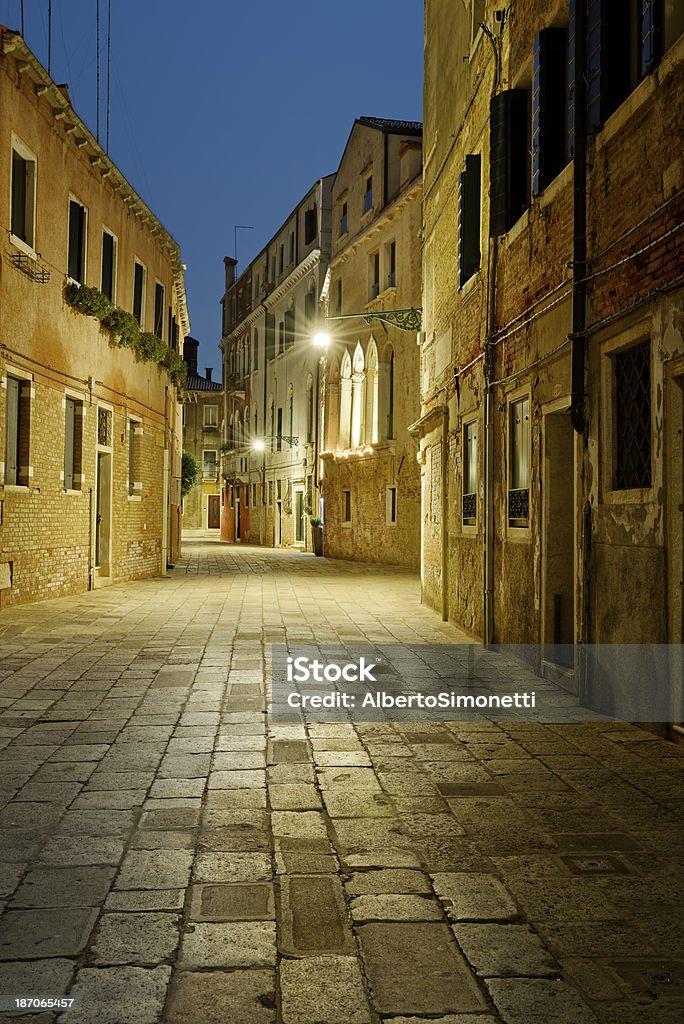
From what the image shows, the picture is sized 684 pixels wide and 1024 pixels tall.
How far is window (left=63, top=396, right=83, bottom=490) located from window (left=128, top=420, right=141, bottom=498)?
3039 mm

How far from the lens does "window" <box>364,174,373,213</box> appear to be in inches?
1073

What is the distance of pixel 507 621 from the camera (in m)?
9.50

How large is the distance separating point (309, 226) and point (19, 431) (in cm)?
2354

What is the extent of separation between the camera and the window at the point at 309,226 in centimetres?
3425

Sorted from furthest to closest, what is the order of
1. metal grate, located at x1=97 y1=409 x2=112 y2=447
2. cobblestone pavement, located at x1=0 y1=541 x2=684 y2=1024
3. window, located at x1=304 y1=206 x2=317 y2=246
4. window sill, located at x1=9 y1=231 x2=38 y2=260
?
window, located at x1=304 y1=206 x2=317 y2=246 < metal grate, located at x1=97 y1=409 x2=112 y2=447 < window sill, located at x1=9 y1=231 x2=38 y2=260 < cobblestone pavement, located at x1=0 y1=541 x2=684 y2=1024

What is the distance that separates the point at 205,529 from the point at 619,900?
202 feet

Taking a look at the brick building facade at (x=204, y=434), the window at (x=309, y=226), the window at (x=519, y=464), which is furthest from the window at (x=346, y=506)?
the brick building facade at (x=204, y=434)

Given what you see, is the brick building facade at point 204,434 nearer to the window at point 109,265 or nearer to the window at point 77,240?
the window at point 109,265

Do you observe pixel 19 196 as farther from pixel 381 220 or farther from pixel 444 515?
pixel 381 220

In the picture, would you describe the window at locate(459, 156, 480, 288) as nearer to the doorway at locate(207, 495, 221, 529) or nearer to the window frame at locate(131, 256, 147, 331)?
the window frame at locate(131, 256, 147, 331)

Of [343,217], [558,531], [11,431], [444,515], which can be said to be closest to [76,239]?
[11,431]

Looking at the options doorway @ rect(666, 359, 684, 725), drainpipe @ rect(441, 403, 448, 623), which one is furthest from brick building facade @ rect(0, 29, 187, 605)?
doorway @ rect(666, 359, 684, 725)

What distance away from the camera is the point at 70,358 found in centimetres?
1515

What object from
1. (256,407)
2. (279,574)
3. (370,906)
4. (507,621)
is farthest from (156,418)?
(256,407)
